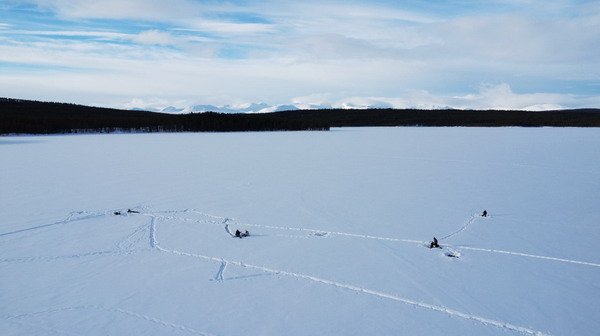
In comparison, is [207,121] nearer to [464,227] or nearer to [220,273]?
[464,227]

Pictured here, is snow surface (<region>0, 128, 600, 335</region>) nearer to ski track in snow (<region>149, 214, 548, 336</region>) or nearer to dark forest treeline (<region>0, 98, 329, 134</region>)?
ski track in snow (<region>149, 214, 548, 336</region>)

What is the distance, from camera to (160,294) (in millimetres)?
5754

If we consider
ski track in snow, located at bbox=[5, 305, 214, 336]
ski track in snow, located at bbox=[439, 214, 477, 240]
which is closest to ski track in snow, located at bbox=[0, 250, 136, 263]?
ski track in snow, located at bbox=[5, 305, 214, 336]

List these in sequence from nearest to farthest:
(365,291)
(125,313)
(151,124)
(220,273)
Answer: (125,313) → (365,291) → (220,273) → (151,124)

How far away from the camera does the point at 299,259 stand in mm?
7137

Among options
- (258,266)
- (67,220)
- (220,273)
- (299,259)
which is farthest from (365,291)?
(67,220)

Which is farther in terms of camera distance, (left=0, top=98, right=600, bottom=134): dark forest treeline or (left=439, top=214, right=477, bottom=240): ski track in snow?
(left=0, top=98, right=600, bottom=134): dark forest treeline

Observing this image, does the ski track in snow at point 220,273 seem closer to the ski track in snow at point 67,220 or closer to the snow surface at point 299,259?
the snow surface at point 299,259

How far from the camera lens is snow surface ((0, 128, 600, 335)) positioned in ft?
16.7

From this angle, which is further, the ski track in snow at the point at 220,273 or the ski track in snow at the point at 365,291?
the ski track in snow at the point at 220,273

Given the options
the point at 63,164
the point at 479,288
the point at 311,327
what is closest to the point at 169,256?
the point at 311,327

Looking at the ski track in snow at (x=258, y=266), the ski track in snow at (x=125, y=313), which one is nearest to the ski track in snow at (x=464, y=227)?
the ski track in snow at (x=258, y=266)

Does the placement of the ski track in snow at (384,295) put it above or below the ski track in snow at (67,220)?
below

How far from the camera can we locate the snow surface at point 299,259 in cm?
510
